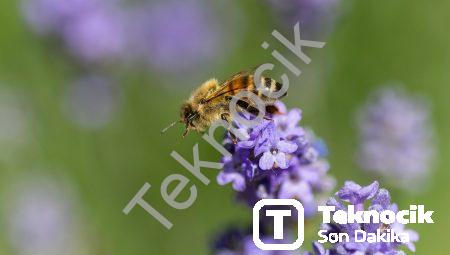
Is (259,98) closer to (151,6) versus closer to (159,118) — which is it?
(159,118)

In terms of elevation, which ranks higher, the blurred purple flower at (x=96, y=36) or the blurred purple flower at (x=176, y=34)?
the blurred purple flower at (x=176, y=34)

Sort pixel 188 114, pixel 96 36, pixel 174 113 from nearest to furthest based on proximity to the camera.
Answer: pixel 188 114 < pixel 96 36 < pixel 174 113

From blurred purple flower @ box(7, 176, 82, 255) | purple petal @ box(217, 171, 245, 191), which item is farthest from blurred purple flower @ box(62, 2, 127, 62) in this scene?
purple petal @ box(217, 171, 245, 191)

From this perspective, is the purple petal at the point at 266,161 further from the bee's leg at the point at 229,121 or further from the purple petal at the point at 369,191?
the purple petal at the point at 369,191

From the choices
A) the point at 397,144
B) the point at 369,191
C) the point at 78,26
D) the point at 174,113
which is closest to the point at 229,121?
the point at 369,191

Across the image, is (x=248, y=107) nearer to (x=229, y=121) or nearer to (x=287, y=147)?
(x=229, y=121)

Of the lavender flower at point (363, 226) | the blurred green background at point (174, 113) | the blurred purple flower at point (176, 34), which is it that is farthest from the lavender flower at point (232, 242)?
the blurred purple flower at point (176, 34)

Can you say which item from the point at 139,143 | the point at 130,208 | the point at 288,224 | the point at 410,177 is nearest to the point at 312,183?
the point at 288,224
